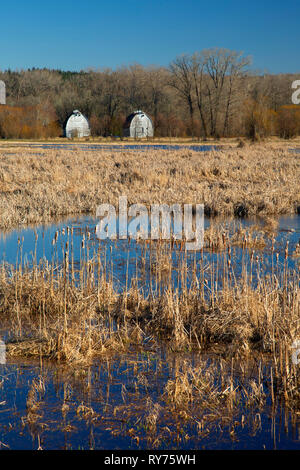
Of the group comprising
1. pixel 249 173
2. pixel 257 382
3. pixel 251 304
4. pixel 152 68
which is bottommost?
pixel 257 382

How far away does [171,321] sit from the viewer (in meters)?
6.39

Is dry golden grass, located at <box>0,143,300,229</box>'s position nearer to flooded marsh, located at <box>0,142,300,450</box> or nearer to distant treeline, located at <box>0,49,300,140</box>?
flooded marsh, located at <box>0,142,300,450</box>

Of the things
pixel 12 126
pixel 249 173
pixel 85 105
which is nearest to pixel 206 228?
pixel 249 173

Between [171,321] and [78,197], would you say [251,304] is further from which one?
[78,197]

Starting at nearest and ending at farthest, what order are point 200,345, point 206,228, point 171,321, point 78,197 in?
point 200,345
point 171,321
point 206,228
point 78,197

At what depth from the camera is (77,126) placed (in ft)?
221

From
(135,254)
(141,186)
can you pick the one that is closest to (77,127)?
(141,186)

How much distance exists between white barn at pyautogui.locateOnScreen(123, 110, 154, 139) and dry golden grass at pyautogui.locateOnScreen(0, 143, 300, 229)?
42.4 metres

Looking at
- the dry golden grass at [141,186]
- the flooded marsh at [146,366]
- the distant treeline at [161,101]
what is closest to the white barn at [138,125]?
the distant treeline at [161,101]

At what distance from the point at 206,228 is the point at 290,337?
6798 millimetres

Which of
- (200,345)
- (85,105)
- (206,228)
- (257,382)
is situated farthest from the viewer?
(85,105)

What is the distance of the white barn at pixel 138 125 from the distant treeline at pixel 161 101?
2710 millimetres

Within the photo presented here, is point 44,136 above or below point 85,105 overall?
below

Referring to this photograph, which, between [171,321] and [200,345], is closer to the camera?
[200,345]
